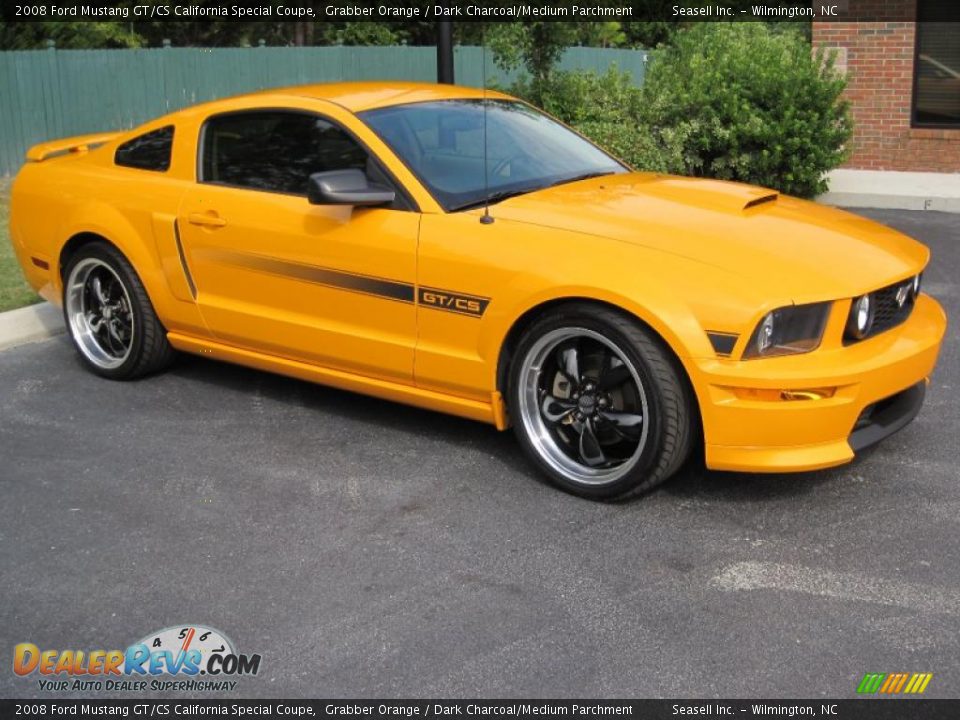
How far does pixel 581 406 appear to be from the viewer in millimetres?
4789

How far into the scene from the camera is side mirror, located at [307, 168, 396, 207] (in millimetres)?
5012

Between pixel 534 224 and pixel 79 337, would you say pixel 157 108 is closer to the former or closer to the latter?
pixel 79 337

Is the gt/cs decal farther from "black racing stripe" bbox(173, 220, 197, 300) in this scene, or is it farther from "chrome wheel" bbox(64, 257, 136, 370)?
"chrome wheel" bbox(64, 257, 136, 370)

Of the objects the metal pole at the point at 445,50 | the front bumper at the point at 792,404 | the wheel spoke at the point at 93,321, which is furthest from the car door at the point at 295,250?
the metal pole at the point at 445,50

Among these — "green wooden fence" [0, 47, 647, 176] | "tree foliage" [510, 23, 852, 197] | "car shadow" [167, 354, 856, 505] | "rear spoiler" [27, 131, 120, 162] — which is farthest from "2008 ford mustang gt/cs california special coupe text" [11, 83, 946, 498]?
"green wooden fence" [0, 47, 647, 176]

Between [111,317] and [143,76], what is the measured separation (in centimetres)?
1151

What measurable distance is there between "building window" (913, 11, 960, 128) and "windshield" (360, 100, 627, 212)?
9804 millimetres

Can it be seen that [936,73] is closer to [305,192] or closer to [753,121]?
[753,121]

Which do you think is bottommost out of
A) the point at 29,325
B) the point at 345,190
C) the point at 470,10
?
the point at 29,325

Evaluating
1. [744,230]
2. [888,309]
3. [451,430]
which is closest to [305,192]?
[451,430]
